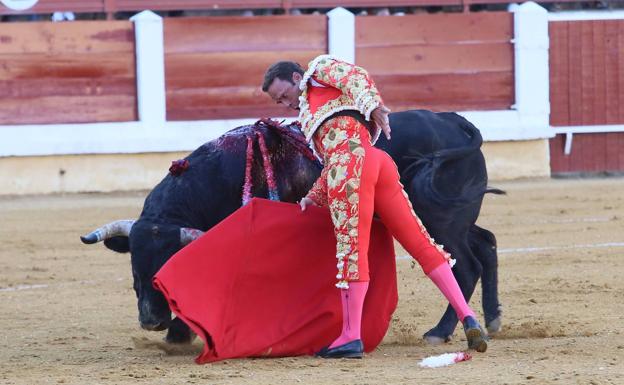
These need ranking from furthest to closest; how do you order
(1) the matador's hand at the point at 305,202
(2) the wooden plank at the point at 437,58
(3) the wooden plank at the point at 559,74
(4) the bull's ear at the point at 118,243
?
(3) the wooden plank at the point at 559,74 < (2) the wooden plank at the point at 437,58 < (4) the bull's ear at the point at 118,243 < (1) the matador's hand at the point at 305,202

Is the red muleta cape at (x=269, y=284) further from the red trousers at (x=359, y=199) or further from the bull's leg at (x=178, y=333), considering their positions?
the bull's leg at (x=178, y=333)

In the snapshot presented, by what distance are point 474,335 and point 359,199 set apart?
539mm

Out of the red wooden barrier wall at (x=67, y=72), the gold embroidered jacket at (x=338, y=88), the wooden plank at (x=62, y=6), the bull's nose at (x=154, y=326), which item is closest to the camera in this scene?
the gold embroidered jacket at (x=338, y=88)

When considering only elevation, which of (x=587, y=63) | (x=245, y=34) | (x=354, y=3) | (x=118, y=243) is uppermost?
(x=354, y=3)

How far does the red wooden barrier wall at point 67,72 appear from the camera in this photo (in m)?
10.0

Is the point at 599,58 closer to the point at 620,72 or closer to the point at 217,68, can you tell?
the point at 620,72

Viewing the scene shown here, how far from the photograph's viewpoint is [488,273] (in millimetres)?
4816

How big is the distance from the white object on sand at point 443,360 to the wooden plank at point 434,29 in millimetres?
6859

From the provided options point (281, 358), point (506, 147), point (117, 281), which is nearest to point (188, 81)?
point (506, 147)

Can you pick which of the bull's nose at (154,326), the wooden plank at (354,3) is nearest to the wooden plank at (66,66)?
the wooden plank at (354,3)

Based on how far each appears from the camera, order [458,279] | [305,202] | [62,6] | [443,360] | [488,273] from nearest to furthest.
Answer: [443,360] → [305,202] → [458,279] → [488,273] → [62,6]

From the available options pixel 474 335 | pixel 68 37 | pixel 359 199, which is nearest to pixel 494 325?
pixel 474 335

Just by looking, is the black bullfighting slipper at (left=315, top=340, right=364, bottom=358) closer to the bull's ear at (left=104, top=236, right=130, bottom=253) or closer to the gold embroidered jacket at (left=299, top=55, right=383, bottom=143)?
the gold embroidered jacket at (left=299, top=55, right=383, bottom=143)

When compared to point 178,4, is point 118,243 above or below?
below
